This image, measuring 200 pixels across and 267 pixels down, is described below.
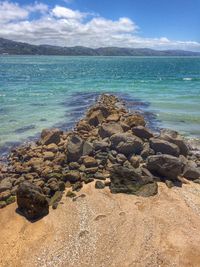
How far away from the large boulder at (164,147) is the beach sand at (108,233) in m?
3.61

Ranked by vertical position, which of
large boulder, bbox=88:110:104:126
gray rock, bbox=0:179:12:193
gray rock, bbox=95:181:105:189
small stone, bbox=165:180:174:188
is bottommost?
large boulder, bbox=88:110:104:126

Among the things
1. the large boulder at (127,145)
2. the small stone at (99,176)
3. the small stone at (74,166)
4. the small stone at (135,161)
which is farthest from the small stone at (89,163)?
the large boulder at (127,145)

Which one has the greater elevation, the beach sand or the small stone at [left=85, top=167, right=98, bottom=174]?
the beach sand

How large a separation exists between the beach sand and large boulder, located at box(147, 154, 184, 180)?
1218mm

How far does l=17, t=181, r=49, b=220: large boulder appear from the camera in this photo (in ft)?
36.0

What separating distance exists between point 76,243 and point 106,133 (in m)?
9.68

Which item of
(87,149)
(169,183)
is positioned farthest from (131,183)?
Result: (87,149)

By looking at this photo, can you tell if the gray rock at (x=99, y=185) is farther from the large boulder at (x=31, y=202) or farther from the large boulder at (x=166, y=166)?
the large boulder at (x=31, y=202)

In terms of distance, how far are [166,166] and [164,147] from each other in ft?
8.58

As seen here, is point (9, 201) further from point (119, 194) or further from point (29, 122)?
point (29, 122)

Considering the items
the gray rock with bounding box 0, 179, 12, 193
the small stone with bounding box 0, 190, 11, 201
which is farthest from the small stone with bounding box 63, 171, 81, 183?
the small stone with bounding box 0, 190, 11, 201

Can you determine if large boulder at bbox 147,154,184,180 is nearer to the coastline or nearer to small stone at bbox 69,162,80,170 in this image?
the coastline

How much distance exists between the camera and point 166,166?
1348cm

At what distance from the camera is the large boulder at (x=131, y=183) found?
12.4 meters
